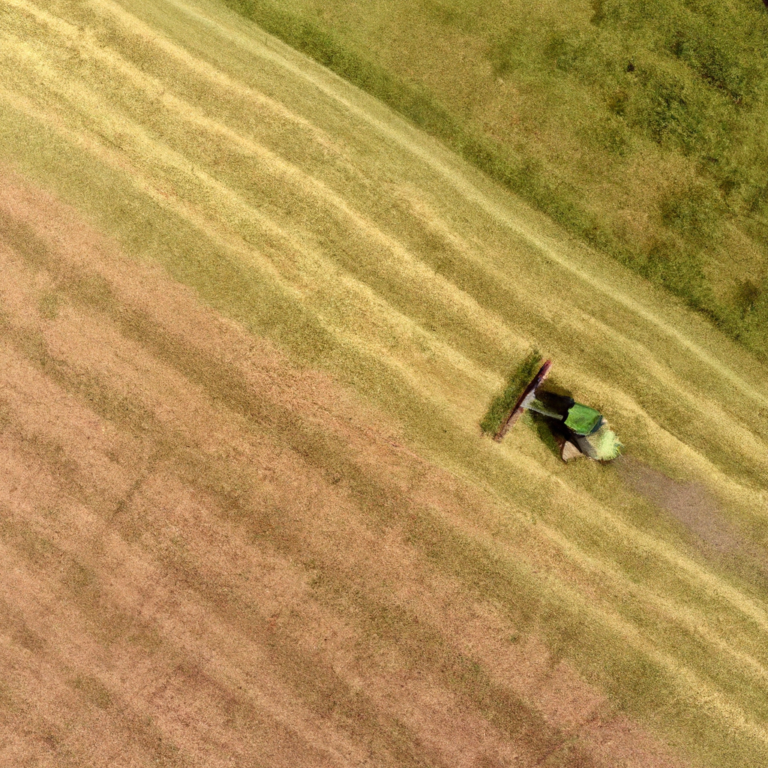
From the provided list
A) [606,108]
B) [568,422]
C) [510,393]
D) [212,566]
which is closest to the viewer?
[568,422]

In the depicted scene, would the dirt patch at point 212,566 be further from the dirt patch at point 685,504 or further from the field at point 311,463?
the dirt patch at point 685,504

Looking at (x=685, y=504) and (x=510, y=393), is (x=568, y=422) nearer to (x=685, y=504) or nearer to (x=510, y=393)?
(x=510, y=393)

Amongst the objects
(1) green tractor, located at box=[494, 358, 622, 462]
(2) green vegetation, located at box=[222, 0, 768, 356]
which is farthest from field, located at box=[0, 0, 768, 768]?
(2) green vegetation, located at box=[222, 0, 768, 356]

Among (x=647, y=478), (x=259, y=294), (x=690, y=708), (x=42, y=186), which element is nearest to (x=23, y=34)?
(x=42, y=186)

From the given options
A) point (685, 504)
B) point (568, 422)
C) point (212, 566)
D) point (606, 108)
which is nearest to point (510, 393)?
point (568, 422)

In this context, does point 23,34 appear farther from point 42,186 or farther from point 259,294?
point 259,294

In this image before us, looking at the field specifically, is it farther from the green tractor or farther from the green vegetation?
the green vegetation

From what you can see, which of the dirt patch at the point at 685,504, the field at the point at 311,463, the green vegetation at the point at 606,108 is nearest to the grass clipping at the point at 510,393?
the field at the point at 311,463
